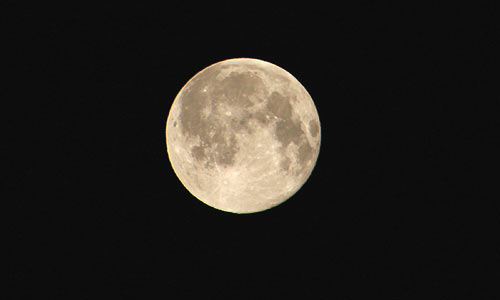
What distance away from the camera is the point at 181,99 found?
16.0ft

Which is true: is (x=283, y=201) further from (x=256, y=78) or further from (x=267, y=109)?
(x=256, y=78)

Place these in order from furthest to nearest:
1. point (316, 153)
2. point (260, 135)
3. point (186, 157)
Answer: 1. point (316, 153)
2. point (186, 157)
3. point (260, 135)

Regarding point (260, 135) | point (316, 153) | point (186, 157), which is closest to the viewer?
point (260, 135)

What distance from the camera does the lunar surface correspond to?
14.2ft

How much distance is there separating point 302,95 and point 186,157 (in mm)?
1959

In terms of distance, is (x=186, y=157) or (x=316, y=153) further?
(x=316, y=153)

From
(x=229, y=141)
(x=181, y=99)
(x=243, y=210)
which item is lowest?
(x=243, y=210)

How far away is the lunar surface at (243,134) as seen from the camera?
14.2ft

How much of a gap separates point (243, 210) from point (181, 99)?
6.48 feet

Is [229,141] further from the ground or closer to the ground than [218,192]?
further from the ground

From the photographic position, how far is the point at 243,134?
429cm

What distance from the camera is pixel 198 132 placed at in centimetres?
445

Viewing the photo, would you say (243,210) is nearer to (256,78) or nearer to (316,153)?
(316,153)

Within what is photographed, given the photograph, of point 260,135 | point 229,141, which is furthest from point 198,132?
point 260,135
